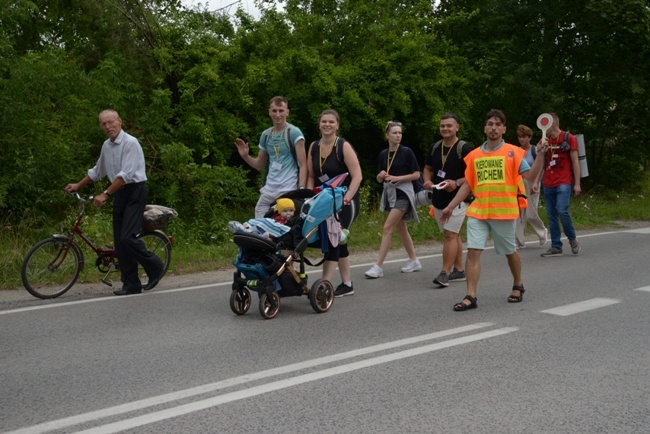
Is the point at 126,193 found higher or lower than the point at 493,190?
higher

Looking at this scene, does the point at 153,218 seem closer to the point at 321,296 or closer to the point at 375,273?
the point at 321,296

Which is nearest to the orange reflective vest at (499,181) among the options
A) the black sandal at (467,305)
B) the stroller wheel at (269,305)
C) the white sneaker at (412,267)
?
the black sandal at (467,305)

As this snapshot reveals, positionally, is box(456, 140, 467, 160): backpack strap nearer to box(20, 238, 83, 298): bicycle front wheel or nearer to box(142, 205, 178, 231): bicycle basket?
box(142, 205, 178, 231): bicycle basket

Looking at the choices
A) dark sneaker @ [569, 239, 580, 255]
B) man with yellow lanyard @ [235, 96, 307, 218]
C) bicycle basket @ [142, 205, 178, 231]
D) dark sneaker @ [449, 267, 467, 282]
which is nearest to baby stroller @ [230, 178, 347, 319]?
man with yellow lanyard @ [235, 96, 307, 218]

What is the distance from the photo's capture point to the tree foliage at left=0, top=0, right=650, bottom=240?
11898mm

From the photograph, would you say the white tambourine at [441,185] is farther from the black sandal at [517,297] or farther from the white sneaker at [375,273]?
the white sneaker at [375,273]

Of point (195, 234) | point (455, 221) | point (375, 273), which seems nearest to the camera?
point (455, 221)

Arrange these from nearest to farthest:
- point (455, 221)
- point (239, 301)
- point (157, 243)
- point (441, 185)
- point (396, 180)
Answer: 1. point (239, 301)
2. point (441, 185)
3. point (455, 221)
4. point (157, 243)
5. point (396, 180)

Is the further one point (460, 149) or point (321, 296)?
point (460, 149)

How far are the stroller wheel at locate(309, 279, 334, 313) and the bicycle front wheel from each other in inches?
112

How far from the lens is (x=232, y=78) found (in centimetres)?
1532

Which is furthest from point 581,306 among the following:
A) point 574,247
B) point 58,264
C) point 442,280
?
point 58,264

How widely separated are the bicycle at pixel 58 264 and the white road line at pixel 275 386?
13.1ft

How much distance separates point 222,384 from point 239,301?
228 cm
